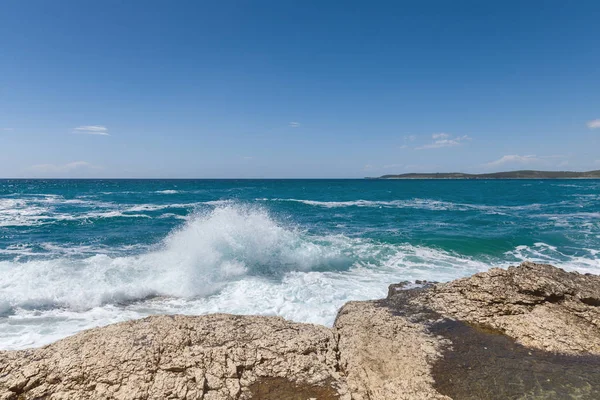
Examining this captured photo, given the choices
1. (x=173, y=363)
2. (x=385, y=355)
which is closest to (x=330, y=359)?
(x=385, y=355)

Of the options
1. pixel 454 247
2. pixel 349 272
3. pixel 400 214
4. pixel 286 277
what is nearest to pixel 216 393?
pixel 286 277

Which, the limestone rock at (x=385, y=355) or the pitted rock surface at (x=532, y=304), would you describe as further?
the pitted rock surface at (x=532, y=304)

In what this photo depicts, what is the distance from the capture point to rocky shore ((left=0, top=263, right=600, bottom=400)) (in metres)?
3.52

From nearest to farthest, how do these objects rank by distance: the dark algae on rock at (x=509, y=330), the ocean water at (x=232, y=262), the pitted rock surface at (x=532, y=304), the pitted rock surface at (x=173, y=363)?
1. the pitted rock surface at (x=173, y=363)
2. the dark algae on rock at (x=509, y=330)
3. the pitted rock surface at (x=532, y=304)
4. the ocean water at (x=232, y=262)

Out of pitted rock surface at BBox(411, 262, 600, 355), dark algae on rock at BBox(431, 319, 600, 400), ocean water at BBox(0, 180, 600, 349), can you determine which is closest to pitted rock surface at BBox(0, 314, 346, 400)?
dark algae on rock at BBox(431, 319, 600, 400)

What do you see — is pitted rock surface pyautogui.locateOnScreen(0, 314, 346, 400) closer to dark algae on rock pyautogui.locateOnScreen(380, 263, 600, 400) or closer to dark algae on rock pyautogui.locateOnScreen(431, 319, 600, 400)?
dark algae on rock pyautogui.locateOnScreen(431, 319, 600, 400)

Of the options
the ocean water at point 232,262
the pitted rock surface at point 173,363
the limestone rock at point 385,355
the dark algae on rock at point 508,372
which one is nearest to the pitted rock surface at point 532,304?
the dark algae on rock at point 508,372

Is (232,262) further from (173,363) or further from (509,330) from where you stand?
(509,330)

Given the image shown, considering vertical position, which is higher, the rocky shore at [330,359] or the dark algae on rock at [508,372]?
the rocky shore at [330,359]

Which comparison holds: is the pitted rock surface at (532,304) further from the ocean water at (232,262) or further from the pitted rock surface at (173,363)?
the ocean water at (232,262)

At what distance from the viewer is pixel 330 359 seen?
411cm

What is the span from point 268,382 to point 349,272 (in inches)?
325

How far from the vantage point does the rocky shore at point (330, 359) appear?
3518 mm

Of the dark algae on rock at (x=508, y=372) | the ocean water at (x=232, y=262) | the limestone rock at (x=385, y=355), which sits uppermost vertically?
the limestone rock at (x=385, y=355)
